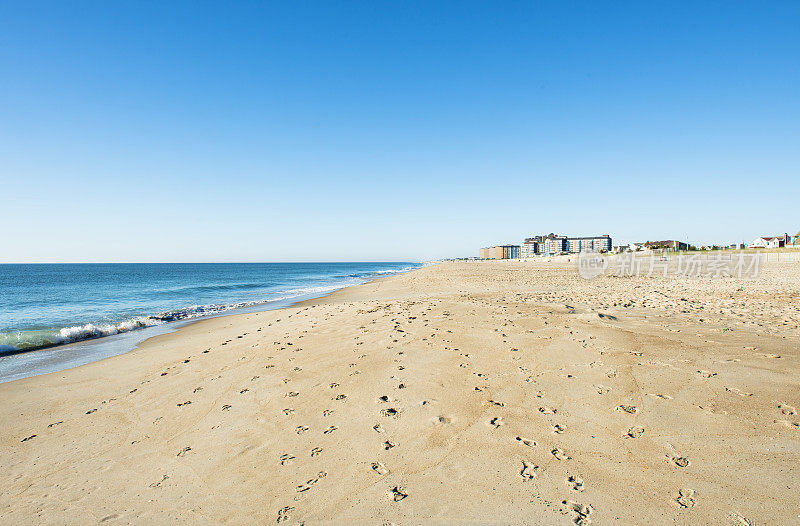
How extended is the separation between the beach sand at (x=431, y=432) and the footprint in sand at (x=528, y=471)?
17 mm

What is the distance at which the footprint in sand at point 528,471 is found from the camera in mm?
3348

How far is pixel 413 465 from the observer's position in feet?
12.0

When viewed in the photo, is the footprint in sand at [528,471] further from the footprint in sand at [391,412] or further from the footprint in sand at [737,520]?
the footprint in sand at [391,412]

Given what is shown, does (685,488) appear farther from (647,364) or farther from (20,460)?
(20,460)

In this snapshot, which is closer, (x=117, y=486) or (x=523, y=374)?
(x=117, y=486)

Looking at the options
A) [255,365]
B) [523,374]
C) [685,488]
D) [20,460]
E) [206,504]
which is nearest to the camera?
[685,488]

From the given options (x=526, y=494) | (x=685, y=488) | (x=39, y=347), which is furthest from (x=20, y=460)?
(x=39, y=347)

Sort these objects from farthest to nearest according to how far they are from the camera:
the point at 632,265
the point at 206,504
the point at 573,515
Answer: the point at 632,265 < the point at 206,504 < the point at 573,515

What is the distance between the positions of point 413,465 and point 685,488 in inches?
98.1

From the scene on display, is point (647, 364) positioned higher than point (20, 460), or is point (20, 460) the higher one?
point (647, 364)

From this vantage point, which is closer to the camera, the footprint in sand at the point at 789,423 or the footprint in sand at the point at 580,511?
the footprint in sand at the point at 580,511

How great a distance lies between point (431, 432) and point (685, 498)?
244 centimetres

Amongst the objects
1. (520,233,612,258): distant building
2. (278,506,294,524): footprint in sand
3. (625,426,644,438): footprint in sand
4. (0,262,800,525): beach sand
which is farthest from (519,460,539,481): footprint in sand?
(520,233,612,258): distant building

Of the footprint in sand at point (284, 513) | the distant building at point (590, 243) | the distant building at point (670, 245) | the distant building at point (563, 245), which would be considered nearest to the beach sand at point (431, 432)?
the footprint in sand at point (284, 513)
